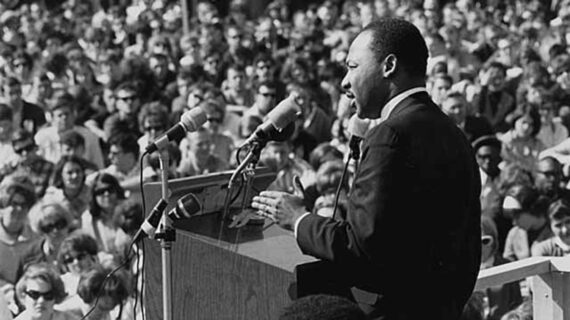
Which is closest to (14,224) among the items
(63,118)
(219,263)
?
(63,118)

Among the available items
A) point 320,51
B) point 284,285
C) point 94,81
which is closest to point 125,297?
point 284,285

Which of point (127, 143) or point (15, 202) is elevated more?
point (127, 143)

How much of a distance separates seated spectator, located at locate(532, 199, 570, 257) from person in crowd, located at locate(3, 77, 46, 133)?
5704 mm

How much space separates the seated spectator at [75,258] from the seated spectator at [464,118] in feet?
12.6

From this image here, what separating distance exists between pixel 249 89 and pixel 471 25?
512cm

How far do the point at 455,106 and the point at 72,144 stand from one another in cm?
339

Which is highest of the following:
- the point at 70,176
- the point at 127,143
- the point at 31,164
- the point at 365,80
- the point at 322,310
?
the point at 365,80

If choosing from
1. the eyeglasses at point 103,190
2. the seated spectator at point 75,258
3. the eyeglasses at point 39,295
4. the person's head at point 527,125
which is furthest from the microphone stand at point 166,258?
the person's head at point 527,125

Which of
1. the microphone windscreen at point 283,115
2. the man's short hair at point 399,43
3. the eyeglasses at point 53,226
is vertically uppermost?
the man's short hair at point 399,43

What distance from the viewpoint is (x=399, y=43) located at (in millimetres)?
3186

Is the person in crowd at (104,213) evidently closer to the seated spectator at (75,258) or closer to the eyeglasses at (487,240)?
the seated spectator at (75,258)

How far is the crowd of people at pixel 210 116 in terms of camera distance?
22.6 feet

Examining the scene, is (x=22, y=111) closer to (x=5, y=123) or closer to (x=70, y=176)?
(x=5, y=123)

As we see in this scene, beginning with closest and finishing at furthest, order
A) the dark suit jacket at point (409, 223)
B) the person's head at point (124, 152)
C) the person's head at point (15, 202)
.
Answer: the dark suit jacket at point (409, 223) < the person's head at point (15, 202) < the person's head at point (124, 152)
